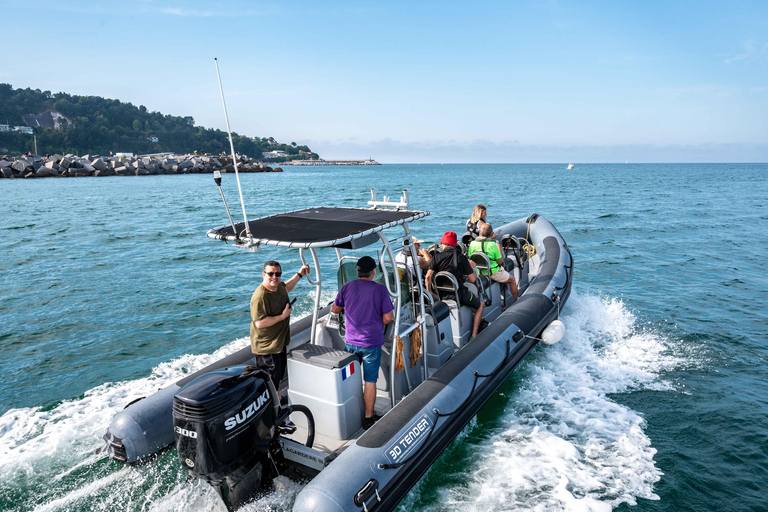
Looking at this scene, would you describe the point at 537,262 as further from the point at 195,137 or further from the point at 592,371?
the point at 195,137

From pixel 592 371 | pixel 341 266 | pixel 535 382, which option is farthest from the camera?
pixel 592 371

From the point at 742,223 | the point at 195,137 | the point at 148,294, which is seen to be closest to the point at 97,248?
the point at 148,294

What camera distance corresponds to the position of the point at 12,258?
14.2m

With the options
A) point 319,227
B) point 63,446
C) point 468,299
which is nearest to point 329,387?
point 319,227

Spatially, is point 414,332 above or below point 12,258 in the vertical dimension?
above

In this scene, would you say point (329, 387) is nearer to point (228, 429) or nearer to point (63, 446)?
point (228, 429)

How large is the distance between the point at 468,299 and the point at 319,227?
2719mm

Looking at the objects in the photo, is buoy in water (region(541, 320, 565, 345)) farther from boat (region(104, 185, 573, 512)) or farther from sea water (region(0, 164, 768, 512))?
sea water (region(0, 164, 768, 512))

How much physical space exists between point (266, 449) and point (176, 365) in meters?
4.19

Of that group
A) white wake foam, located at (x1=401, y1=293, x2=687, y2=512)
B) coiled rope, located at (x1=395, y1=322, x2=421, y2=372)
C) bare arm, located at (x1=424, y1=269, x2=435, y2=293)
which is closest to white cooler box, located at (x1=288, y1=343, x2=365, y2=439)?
coiled rope, located at (x1=395, y1=322, x2=421, y2=372)

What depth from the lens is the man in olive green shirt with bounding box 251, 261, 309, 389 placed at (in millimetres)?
4062

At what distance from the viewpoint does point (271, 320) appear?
162 inches

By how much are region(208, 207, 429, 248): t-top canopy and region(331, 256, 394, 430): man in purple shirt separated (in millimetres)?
317

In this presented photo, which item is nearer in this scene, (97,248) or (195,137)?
(97,248)
